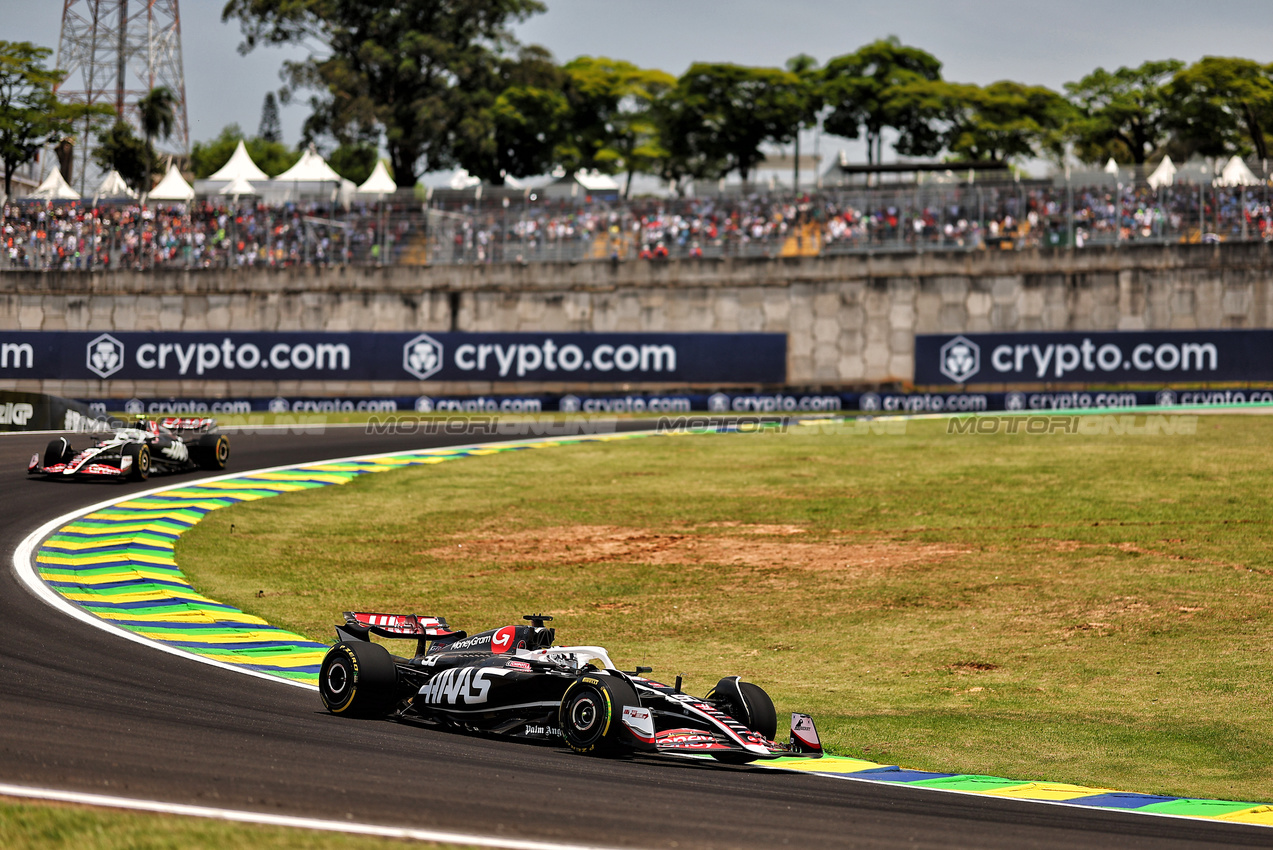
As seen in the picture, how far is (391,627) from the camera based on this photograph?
31.5 feet

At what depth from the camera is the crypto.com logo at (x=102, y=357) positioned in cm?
3912

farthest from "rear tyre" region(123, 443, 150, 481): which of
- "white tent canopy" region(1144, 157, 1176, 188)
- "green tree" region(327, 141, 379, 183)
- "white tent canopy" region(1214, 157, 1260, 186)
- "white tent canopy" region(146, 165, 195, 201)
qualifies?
"green tree" region(327, 141, 379, 183)

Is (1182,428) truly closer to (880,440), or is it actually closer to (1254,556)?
(880,440)

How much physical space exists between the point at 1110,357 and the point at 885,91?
32228 mm

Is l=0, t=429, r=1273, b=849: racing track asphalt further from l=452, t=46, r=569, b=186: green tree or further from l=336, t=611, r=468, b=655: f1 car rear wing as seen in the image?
l=452, t=46, r=569, b=186: green tree

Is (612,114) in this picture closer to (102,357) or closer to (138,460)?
(102,357)

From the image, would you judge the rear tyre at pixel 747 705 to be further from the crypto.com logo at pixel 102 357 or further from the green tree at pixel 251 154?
the green tree at pixel 251 154

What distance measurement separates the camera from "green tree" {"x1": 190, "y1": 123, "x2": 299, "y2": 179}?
112m

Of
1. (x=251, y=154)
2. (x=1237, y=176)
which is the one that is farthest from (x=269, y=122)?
(x=1237, y=176)

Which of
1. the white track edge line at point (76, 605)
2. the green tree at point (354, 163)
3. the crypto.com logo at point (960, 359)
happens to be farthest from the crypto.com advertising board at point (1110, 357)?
the green tree at point (354, 163)

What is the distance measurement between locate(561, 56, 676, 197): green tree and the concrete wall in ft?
85.1

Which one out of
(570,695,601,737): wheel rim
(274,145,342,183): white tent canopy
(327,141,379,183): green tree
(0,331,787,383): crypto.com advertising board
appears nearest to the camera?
(570,695,601,737): wheel rim

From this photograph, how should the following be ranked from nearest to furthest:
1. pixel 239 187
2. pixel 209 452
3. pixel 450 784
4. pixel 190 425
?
pixel 450 784 < pixel 209 452 < pixel 190 425 < pixel 239 187

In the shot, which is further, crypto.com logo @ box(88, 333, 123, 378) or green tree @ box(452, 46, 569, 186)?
green tree @ box(452, 46, 569, 186)
